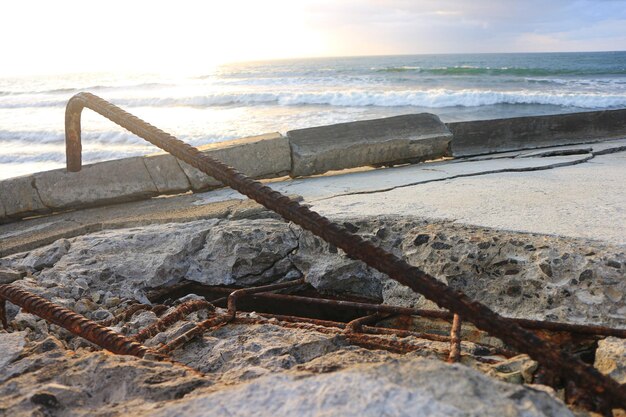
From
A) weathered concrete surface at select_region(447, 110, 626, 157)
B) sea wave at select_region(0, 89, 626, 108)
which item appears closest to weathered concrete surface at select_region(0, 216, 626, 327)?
weathered concrete surface at select_region(447, 110, 626, 157)

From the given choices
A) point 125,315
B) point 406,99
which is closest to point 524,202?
point 125,315

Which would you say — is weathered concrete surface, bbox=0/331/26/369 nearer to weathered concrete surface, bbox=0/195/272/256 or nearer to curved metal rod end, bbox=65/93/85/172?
→ curved metal rod end, bbox=65/93/85/172

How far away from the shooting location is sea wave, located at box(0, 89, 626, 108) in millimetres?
15445

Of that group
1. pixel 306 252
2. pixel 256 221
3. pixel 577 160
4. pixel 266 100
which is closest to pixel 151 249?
pixel 256 221

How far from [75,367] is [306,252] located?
56.5 inches

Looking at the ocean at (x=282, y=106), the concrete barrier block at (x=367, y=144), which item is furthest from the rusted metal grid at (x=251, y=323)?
the ocean at (x=282, y=106)

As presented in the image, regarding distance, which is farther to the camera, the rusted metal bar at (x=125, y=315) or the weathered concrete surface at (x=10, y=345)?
the rusted metal bar at (x=125, y=315)

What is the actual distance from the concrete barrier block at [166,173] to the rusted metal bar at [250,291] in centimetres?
165

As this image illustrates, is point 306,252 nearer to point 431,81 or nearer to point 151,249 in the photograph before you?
point 151,249

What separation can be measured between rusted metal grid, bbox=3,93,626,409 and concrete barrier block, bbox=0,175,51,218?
7.63ft

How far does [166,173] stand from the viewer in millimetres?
3797

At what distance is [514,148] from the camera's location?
505 centimetres

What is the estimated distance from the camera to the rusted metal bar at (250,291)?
188cm

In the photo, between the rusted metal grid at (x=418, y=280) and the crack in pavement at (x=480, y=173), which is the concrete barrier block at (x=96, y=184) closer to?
the crack in pavement at (x=480, y=173)
